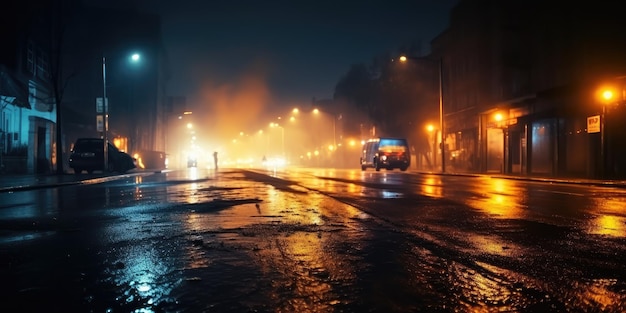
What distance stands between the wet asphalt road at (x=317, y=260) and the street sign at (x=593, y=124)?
16.7 m

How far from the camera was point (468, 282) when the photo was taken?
15.1 ft

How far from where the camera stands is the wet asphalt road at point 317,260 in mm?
4090

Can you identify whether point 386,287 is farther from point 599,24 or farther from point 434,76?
point 434,76

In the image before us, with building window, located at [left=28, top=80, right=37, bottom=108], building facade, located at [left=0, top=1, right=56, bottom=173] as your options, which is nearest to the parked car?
building facade, located at [left=0, top=1, right=56, bottom=173]

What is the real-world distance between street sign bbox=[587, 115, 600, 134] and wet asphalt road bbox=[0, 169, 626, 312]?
16.7 metres

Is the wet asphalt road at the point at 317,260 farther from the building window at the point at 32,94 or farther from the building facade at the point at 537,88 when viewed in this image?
the building window at the point at 32,94

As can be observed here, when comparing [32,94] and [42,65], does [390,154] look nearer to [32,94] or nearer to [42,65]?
[32,94]

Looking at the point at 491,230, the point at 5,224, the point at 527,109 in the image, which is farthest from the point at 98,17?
the point at 491,230

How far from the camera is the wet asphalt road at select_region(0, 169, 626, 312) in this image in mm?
4090

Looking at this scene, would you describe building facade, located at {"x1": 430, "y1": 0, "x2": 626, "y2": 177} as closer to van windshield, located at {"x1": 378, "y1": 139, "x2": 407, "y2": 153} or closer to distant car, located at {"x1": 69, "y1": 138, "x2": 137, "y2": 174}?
van windshield, located at {"x1": 378, "y1": 139, "x2": 407, "y2": 153}

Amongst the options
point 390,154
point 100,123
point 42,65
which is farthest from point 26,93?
point 390,154

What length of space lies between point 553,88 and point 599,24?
4.05 m

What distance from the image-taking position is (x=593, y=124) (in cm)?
2517

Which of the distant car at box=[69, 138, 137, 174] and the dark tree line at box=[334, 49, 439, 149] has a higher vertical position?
the dark tree line at box=[334, 49, 439, 149]
